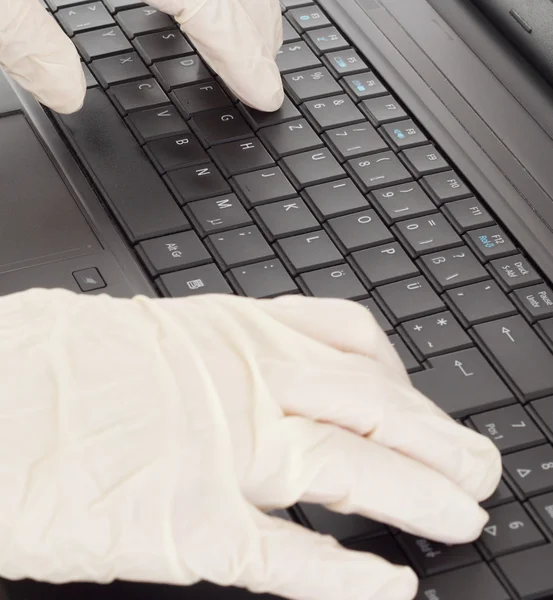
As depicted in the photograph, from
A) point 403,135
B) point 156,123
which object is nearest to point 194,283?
point 156,123

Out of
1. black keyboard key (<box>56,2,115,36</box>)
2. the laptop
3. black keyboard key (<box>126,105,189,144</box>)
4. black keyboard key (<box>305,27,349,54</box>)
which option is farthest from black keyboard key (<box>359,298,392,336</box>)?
black keyboard key (<box>56,2,115,36</box>)

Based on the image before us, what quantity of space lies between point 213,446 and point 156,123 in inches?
20.4

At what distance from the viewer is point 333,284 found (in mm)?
975

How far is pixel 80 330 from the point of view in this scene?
794 mm

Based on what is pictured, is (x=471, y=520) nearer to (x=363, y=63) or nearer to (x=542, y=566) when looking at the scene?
(x=542, y=566)

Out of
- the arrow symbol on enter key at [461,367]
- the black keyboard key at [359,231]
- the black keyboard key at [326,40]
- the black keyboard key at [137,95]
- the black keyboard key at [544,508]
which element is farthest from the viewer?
the black keyboard key at [326,40]

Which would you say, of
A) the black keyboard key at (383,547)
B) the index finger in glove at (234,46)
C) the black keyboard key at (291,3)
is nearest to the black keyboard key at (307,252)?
the index finger in glove at (234,46)

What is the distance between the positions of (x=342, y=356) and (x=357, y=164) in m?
0.36

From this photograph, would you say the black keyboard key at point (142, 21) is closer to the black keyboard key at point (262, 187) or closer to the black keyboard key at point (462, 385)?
the black keyboard key at point (262, 187)

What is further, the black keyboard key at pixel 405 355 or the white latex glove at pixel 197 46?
the white latex glove at pixel 197 46

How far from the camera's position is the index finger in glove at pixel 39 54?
1016 millimetres

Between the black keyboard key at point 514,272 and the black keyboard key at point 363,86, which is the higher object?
the black keyboard key at point 514,272

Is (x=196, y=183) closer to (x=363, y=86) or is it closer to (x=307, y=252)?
(x=307, y=252)

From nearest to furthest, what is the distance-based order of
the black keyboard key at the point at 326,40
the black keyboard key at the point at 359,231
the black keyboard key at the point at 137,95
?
the black keyboard key at the point at 359,231
the black keyboard key at the point at 137,95
the black keyboard key at the point at 326,40
